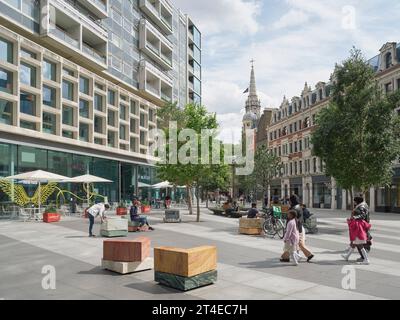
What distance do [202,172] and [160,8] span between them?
119ft

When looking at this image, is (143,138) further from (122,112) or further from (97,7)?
(97,7)

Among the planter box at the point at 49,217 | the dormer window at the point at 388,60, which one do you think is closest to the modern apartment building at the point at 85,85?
the planter box at the point at 49,217

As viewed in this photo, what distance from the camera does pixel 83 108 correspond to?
1494 inches

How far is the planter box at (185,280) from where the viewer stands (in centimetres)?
824

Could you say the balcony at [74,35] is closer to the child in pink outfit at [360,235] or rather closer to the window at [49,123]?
the window at [49,123]

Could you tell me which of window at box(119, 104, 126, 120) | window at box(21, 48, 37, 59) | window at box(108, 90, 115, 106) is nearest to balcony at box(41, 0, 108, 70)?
window at box(21, 48, 37, 59)

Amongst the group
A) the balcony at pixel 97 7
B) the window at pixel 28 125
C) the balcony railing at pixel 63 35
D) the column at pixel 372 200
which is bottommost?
the column at pixel 372 200

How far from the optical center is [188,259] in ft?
27.1

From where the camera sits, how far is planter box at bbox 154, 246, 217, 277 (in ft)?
27.2

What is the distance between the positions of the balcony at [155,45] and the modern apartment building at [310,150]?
64.7 feet

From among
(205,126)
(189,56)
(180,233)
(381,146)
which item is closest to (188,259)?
(180,233)

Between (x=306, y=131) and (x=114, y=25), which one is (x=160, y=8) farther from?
(x=306, y=131)

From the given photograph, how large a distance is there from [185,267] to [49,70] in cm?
2931

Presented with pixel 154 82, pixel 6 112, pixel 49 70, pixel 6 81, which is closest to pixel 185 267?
pixel 6 112
